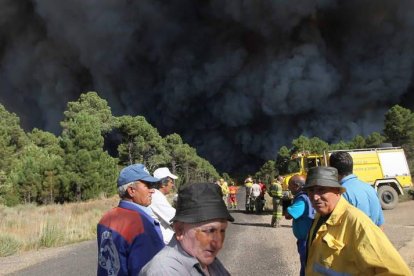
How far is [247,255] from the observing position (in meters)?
7.92

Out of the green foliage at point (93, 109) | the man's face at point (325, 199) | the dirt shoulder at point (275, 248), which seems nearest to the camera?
the man's face at point (325, 199)

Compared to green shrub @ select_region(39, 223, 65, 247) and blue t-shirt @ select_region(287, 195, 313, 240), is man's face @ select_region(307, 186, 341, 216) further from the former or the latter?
green shrub @ select_region(39, 223, 65, 247)

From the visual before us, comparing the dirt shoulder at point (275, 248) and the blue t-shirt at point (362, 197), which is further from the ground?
the blue t-shirt at point (362, 197)

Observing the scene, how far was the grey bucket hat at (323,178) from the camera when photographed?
252cm

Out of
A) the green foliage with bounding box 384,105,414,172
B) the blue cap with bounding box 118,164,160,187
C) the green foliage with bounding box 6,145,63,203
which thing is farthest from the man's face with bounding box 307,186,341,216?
the green foliage with bounding box 384,105,414,172

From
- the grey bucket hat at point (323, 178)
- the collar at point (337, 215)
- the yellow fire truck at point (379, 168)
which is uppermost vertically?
the yellow fire truck at point (379, 168)

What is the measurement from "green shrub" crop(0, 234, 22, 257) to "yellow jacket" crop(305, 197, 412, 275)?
8524 millimetres

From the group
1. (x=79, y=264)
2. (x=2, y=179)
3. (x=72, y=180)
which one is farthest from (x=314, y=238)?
(x=2, y=179)

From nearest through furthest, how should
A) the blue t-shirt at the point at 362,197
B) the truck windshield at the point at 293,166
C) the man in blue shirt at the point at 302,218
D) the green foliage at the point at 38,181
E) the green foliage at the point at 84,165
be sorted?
1. the blue t-shirt at the point at 362,197
2. the man in blue shirt at the point at 302,218
3. the truck windshield at the point at 293,166
4. the green foliage at the point at 84,165
5. the green foliage at the point at 38,181

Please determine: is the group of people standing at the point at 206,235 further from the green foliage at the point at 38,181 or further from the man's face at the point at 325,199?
the green foliage at the point at 38,181

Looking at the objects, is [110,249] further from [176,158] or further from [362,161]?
[176,158]

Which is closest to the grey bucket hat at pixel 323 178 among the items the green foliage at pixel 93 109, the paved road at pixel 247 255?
the paved road at pixel 247 255

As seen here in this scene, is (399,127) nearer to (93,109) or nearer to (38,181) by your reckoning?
(93,109)

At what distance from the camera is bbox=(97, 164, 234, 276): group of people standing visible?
157 centimetres
